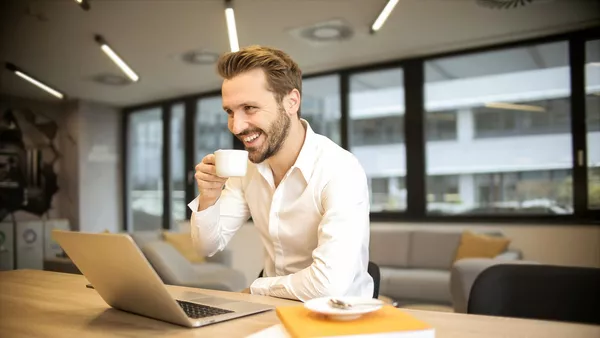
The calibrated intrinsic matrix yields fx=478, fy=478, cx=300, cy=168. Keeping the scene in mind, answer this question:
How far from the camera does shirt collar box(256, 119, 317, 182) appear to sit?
4.79 feet

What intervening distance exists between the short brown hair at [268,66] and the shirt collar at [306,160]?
0.16 meters

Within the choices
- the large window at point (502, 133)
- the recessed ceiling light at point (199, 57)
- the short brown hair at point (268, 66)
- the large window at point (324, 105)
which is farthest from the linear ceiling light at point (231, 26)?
the large window at point (502, 133)

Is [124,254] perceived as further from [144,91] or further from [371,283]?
[144,91]

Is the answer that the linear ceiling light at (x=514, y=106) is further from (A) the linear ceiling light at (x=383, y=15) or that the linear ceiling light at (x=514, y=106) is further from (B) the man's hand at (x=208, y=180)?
(B) the man's hand at (x=208, y=180)

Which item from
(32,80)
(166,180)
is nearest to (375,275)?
(32,80)

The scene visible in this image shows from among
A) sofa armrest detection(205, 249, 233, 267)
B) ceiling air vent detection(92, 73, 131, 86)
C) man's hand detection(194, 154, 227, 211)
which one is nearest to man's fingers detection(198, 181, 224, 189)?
man's hand detection(194, 154, 227, 211)

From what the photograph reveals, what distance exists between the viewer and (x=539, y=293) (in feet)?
3.58

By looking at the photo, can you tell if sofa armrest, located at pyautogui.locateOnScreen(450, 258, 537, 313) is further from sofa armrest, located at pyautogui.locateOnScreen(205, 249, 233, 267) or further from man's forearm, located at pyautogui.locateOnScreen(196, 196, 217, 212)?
sofa armrest, located at pyautogui.locateOnScreen(205, 249, 233, 267)

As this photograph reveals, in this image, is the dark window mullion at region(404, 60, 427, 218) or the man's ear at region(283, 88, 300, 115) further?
the dark window mullion at region(404, 60, 427, 218)

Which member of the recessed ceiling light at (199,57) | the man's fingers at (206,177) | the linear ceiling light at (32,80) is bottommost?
the man's fingers at (206,177)

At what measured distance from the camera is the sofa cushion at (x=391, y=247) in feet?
14.3

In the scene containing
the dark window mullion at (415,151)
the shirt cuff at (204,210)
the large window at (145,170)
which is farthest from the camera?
the dark window mullion at (415,151)

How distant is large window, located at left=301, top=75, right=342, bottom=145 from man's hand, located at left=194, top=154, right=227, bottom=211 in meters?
2.96

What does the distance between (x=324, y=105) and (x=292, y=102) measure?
3.11 m
